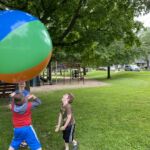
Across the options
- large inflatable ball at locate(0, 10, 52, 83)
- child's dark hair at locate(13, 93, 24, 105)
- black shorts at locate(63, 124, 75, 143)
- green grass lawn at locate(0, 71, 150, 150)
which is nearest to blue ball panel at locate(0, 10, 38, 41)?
large inflatable ball at locate(0, 10, 52, 83)

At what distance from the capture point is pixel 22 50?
4.66 m

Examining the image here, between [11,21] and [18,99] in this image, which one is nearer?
[11,21]

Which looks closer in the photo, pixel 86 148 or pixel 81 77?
pixel 86 148

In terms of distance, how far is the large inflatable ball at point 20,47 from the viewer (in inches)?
183

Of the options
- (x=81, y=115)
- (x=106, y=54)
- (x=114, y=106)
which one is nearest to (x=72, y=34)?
(x=114, y=106)

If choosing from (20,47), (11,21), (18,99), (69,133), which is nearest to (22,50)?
(20,47)

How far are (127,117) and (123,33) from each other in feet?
14.1

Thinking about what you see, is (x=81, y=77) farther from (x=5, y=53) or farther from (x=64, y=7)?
(x=5, y=53)

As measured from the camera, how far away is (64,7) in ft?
38.0

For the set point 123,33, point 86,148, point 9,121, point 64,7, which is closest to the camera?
point 86,148

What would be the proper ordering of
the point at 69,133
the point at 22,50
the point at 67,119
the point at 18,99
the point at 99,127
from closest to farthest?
1. the point at 22,50
2. the point at 18,99
3. the point at 67,119
4. the point at 69,133
5. the point at 99,127

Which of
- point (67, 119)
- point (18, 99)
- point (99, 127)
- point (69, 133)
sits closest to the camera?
point (18, 99)

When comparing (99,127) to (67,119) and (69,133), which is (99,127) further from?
(67,119)

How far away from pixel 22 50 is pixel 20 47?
2.0 inches
